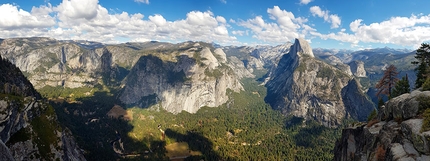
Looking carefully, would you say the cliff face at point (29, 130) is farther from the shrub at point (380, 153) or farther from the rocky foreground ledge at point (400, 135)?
the rocky foreground ledge at point (400, 135)

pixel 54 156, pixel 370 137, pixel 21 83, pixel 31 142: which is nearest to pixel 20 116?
pixel 31 142

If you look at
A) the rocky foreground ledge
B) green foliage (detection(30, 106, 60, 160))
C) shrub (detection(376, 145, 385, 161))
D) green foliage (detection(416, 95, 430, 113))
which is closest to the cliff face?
green foliage (detection(30, 106, 60, 160))

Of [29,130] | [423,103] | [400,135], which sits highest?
[423,103]

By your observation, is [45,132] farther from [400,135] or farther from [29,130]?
[400,135]

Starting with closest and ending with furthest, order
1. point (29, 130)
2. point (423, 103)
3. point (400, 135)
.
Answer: point (400, 135) < point (423, 103) < point (29, 130)

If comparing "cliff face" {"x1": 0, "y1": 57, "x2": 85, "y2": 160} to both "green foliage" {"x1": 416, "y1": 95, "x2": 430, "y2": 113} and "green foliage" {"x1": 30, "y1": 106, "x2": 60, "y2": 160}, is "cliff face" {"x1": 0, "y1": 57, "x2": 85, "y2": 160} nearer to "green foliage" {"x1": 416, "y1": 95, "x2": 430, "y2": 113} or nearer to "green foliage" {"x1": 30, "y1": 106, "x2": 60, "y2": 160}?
"green foliage" {"x1": 30, "y1": 106, "x2": 60, "y2": 160}

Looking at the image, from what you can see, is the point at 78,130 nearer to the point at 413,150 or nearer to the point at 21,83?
the point at 21,83

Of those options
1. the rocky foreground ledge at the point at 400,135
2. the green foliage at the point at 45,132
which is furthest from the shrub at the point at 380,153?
the green foliage at the point at 45,132

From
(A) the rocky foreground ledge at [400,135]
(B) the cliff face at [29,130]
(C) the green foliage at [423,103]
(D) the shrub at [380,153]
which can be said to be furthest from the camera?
(B) the cliff face at [29,130]

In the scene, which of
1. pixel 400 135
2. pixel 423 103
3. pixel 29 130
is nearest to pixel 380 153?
pixel 400 135
